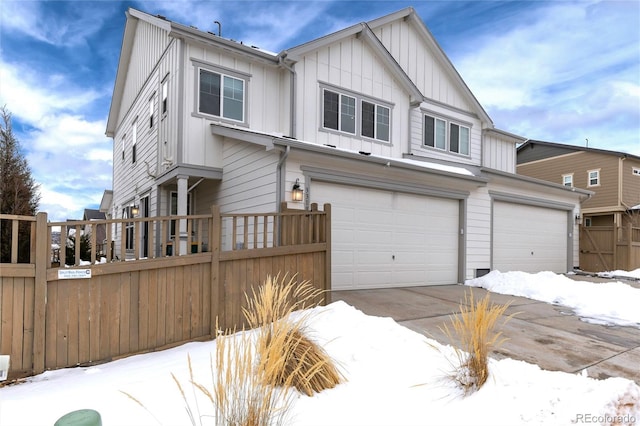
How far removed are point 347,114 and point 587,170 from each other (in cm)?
1713

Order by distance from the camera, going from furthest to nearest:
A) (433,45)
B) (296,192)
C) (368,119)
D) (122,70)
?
(122,70)
(433,45)
(368,119)
(296,192)

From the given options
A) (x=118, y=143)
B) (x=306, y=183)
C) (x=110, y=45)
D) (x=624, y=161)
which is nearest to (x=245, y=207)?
(x=306, y=183)

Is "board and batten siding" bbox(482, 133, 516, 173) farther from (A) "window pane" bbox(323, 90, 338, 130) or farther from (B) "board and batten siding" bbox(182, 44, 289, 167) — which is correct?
(B) "board and batten siding" bbox(182, 44, 289, 167)

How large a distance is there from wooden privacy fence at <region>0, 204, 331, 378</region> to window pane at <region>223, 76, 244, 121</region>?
446 cm

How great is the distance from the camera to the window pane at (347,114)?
8.79m

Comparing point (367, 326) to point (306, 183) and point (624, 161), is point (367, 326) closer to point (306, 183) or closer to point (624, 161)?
point (306, 183)

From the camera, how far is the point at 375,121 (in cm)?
930

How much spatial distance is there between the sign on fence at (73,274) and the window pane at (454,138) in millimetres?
10501

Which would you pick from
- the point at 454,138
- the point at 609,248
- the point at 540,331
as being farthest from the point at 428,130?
the point at 609,248

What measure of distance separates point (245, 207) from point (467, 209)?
5826 mm

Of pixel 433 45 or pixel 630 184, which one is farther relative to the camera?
pixel 630 184

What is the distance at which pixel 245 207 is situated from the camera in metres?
7.25

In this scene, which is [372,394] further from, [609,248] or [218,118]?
[609,248]

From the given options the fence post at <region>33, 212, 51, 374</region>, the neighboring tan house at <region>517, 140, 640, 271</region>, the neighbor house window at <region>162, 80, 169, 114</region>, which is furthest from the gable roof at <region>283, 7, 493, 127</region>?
the neighboring tan house at <region>517, 140, 640, 271</region>
